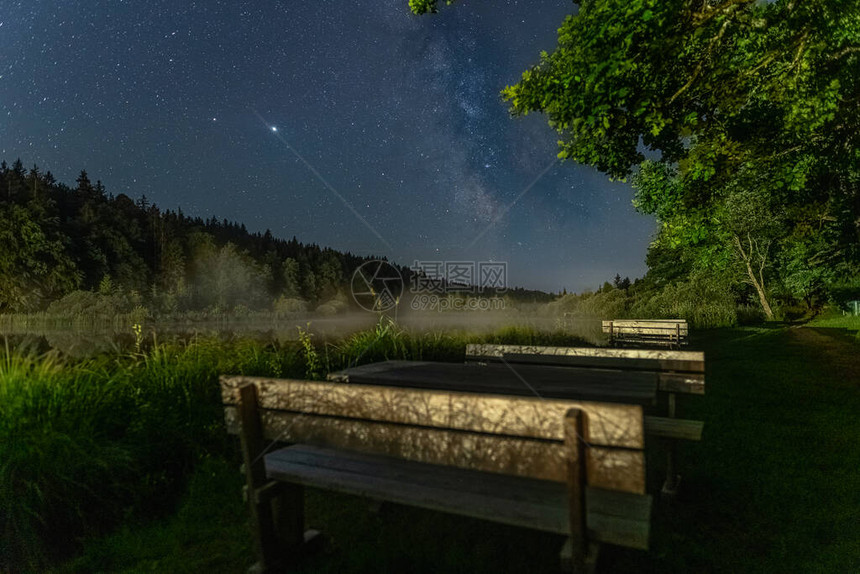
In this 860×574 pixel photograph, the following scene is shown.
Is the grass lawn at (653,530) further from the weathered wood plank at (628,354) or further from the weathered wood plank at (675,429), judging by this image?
the weathered wood plank at (628,354)

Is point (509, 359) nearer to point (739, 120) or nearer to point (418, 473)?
point (418, 473)

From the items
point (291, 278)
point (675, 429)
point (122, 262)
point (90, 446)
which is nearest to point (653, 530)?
point (675, 429)

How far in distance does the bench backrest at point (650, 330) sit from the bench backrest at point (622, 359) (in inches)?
281

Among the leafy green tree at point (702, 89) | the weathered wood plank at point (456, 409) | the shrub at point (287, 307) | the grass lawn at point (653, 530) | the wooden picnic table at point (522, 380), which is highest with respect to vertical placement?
the leafy green tree at point (702, 89)

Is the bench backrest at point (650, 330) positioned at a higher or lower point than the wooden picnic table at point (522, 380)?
lower

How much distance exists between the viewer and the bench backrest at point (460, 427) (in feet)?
5.62

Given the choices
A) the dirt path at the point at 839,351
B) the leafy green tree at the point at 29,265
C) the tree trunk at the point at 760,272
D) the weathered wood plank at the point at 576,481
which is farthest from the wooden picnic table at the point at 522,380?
the leafy green tree at the point at 29,265

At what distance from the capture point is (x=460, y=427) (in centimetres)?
194

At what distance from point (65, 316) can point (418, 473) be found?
5054cm

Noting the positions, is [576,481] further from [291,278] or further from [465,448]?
[291,278]

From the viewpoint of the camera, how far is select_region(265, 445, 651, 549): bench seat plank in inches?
74.1

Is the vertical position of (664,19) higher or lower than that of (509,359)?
higher

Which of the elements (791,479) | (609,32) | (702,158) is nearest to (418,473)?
(791,479)

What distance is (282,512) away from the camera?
268cm
